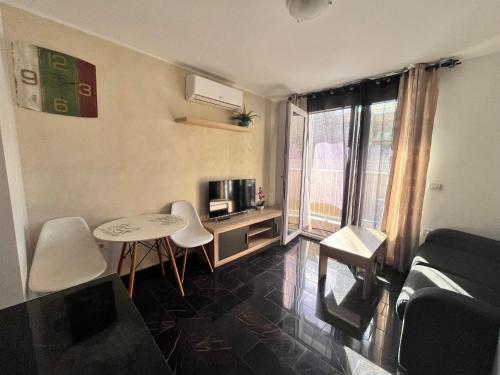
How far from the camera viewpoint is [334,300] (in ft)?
6.50

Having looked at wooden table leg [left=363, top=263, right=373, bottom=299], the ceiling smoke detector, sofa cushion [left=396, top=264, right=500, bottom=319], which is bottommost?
wooden table leg [left=363, top=263, right=373, bottom=299]

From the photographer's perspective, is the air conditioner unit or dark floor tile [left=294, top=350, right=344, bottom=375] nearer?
dark floor tile [left=294, top=350, right=344, bottom=375]

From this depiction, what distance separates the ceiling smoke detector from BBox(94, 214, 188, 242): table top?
6.20 ft

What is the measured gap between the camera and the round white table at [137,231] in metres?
1.63

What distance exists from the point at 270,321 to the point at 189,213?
4.90 ft

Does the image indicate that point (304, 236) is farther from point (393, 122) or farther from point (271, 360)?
point (271, 360)

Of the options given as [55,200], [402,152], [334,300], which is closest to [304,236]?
[334,300]

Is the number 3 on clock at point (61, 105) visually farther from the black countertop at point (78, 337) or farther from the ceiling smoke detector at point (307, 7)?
the ceiling smoke detector at point (307, 7)

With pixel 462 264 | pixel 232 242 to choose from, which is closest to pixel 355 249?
pixel 462 264

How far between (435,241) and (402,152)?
105cm

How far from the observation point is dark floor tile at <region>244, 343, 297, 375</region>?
1.30m

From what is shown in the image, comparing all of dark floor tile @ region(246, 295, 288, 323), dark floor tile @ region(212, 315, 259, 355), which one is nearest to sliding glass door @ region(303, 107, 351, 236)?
dark floor tile @ region(246, 295, 288, 323)

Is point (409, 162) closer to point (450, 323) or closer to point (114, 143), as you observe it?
point (450, 323)

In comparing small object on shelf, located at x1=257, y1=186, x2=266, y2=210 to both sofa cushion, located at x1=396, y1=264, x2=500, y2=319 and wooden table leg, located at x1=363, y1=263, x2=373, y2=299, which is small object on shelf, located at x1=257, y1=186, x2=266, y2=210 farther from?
sofa cushion, located at x1=396, y1=264, x2=500, y2=319
